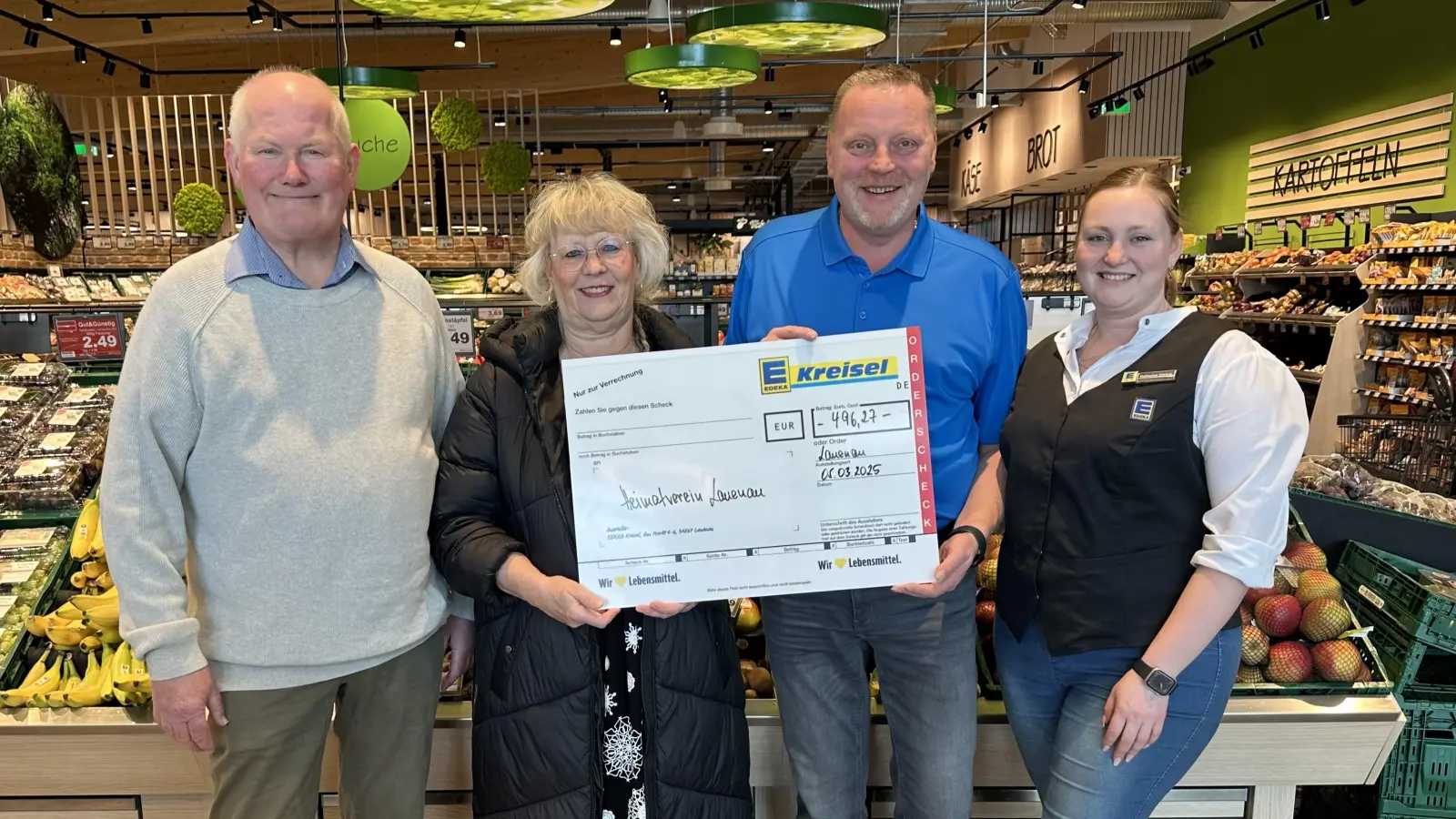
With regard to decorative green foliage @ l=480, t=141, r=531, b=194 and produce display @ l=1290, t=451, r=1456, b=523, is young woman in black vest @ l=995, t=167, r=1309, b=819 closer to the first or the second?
produce display @ l=1290, t=451, r=1456, b=523

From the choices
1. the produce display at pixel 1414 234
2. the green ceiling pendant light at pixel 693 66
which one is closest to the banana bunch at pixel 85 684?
the green ceiling pendant light at pixel 693 66

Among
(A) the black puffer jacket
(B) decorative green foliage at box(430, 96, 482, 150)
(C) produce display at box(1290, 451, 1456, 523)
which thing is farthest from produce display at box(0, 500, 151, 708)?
(B) decorative green foliage at box(430, 96, 482, 150)

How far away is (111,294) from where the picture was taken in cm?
719

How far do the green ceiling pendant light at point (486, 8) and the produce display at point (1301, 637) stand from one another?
277cm

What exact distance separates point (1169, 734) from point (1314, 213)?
916 centimetres

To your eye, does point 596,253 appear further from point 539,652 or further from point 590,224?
point 539,652

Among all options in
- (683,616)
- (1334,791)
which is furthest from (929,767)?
(1334,791)

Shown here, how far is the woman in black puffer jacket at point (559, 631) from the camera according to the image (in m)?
1.67

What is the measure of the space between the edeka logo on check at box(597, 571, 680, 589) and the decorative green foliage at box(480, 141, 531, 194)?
7.47 m

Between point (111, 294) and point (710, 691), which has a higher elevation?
point (111, 294)

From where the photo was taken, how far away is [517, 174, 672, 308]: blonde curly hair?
1.67 metres

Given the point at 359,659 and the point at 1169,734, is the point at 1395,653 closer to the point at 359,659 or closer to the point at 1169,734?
the point at 1169,734

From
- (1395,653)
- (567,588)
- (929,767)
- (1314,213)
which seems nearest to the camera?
(567,588)

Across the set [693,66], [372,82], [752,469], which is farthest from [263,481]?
[372,82]
